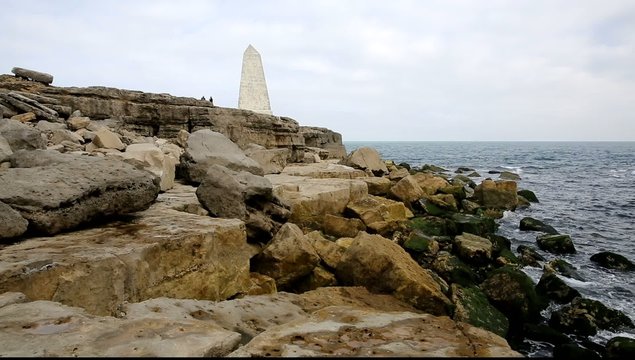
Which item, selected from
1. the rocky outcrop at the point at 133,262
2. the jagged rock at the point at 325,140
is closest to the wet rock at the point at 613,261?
the rocky outcrop at the point at 133,262

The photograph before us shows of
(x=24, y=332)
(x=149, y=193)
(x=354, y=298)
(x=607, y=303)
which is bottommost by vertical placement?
(x=607, y=303)

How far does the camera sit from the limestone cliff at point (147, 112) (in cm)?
1125

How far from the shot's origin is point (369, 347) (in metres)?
2.77

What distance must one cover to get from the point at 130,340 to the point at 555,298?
8040 mm

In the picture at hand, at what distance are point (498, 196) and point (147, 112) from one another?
14.3m

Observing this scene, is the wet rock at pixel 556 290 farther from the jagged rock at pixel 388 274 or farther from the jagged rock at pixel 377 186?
the jagged rock at pixel 377 186

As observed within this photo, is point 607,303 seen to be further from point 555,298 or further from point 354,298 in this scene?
point 354,298

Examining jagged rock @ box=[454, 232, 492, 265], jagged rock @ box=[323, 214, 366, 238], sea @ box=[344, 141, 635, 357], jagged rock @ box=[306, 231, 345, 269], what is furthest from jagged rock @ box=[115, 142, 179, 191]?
sea @ box=[344, 141, 635, 357]

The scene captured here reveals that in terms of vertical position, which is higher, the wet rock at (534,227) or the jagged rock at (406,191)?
the jagged rock at (406,191)

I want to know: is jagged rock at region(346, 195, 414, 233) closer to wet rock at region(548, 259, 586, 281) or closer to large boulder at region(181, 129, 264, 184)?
large boulder at region(181, 129, 264, 184)

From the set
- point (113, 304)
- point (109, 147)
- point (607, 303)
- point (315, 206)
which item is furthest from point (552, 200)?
point (113, 304)

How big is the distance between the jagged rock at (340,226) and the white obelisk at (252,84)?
100ft

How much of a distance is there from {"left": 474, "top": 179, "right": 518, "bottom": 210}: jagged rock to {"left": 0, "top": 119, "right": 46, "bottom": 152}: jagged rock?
15.3m

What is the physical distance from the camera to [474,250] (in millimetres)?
8992
